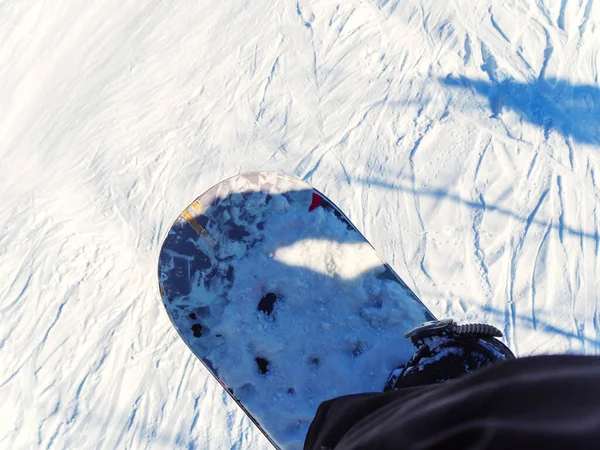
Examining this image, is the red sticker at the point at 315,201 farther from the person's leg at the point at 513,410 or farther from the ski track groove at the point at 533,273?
the person's leg at the point at 513,410

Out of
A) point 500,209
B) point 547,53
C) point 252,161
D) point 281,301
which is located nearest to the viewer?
point 281,301

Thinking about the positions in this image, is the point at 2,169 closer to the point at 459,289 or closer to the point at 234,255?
the point at 234,255

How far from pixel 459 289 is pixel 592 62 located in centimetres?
165

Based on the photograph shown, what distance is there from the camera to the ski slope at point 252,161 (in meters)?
2.72

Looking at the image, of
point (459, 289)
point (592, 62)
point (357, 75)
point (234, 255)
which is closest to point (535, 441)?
point (234, 255)

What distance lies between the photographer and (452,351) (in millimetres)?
1765

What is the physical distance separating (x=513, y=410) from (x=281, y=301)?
1673 millimetres

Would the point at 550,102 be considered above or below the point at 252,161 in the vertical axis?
above

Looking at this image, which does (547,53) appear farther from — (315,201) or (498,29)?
(315,201)

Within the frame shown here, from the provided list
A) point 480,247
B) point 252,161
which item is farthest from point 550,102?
point 252,161

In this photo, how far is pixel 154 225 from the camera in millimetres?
2977

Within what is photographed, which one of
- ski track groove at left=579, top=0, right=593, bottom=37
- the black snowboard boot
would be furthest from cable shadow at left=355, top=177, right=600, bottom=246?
the black snowboard boot

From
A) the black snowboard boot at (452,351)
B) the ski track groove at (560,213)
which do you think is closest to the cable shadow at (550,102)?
the ski track groove at (560,213)

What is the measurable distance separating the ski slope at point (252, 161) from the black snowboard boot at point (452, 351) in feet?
3.01
